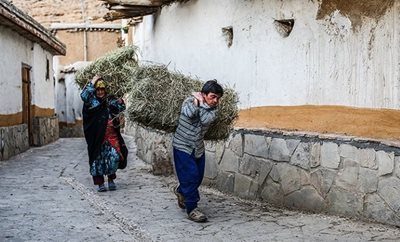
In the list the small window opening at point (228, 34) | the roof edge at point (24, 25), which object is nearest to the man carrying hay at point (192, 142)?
the small window opening at point (228, 34)

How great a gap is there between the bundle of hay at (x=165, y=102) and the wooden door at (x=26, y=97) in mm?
9674

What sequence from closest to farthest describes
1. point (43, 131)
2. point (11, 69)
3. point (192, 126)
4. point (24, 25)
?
point (192, 126) < point (24, 25) < point (11, 69) < point (43, 131)

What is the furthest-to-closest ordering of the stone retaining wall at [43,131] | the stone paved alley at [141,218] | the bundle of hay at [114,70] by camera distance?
the stone retaining wall at [43,131]
the bundle of hay at [114,70]
the stone paved alley at [141,218]

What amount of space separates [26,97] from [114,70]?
7840 mm

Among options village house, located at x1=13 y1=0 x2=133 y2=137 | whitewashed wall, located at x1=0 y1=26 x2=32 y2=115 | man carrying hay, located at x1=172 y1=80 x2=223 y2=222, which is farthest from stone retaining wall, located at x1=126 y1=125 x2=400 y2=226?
village house, located at x1=13 y1=0 x2=133 y2=137

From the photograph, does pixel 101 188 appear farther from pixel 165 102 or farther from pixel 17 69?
pixel 17 69

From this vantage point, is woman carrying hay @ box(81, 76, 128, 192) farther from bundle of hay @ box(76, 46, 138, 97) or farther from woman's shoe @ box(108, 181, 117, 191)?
bundle of hay @ box(76, 46, 138, 97)

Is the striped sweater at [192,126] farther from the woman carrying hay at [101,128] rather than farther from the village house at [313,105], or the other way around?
the woman carrying hay at [101,128]

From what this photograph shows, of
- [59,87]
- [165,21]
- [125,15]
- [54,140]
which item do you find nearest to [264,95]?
[165,21]

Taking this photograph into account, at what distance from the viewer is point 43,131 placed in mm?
16891

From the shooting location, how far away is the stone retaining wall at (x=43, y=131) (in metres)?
16.3

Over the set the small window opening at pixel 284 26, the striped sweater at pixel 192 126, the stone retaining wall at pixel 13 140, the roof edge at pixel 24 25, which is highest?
the roof edge at pixel 24 25

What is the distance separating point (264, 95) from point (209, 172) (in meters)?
1.40

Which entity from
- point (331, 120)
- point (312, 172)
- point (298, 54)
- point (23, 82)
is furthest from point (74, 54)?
point (312, 172)
